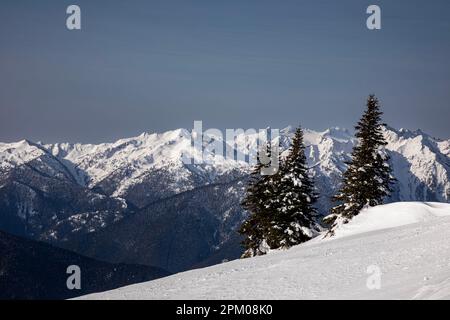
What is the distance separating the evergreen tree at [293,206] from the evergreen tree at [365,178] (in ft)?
6.23

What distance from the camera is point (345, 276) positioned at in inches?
893

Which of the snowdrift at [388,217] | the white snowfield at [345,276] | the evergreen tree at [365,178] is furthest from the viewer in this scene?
the evergreen tree at [365,178]

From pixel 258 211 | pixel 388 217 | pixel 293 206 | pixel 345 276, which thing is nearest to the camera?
pixel 345 276

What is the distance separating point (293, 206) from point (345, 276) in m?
24.5

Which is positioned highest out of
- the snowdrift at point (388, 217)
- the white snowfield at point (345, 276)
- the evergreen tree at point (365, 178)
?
the evergreen tree at point (365, 178)

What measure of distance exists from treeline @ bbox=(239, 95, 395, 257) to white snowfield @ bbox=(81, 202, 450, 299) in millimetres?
13653

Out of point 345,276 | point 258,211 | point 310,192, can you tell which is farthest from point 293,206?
point 345,276

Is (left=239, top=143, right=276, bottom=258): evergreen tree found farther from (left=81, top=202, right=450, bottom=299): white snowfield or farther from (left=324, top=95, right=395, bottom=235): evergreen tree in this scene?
(left=81, top=202, right=450, bottom=299): white snowfield

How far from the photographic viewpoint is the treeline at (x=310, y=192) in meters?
46.6

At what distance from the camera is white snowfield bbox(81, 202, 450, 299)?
64.4ft

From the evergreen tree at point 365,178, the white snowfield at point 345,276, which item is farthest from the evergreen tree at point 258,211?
the white snowfield at point 345,276

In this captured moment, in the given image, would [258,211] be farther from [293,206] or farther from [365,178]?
[365,178]

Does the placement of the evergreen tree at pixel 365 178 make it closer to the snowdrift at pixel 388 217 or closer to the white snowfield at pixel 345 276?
the snowdrift at pixel 388 217
